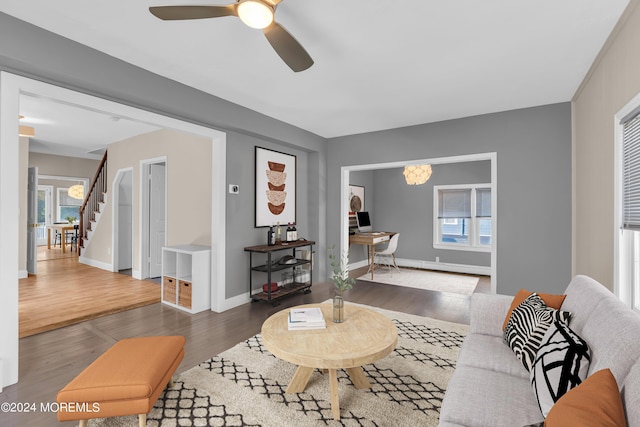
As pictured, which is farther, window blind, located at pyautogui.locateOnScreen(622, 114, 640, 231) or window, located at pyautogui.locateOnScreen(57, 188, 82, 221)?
A: window, located at pyautogui.locateOnScreen(57, 188, 82, 221)

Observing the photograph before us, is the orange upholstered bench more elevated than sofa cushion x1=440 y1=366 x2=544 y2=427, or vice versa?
sofa cushion x1=440 y1=366 x2=544 y2=427

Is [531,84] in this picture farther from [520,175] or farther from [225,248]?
[225,248]

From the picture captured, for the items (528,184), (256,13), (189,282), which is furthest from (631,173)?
(189,282)

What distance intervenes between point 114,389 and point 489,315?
235 centimetres

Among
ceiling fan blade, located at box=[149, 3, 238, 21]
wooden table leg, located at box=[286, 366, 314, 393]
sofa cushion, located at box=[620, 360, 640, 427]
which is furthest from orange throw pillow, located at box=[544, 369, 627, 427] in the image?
ceiling fan blade, located at box=[149, 3, 238, 21]

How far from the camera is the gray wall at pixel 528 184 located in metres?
3.65

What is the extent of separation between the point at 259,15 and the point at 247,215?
286 centimetres

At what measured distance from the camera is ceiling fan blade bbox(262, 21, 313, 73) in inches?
72.5

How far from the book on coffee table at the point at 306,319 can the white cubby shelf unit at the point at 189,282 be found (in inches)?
77.5

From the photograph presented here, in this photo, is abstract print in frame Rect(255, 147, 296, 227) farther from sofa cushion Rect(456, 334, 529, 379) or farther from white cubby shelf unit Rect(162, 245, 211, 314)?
sofa cushion Rect(456, 334, 529, 379)

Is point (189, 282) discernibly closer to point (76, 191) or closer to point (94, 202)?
point (94, 202)

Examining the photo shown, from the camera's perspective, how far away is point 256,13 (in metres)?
1.71

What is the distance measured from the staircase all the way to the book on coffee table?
5815 mm

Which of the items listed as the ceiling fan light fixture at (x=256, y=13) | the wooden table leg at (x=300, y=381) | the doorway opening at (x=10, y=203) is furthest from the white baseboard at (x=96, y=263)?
the ceiling fan light fixture at (x=256, y=13)
